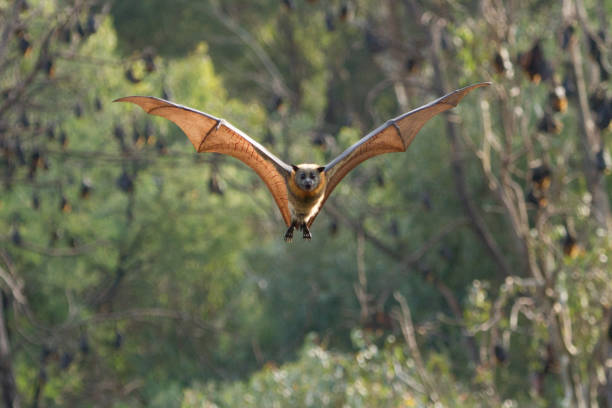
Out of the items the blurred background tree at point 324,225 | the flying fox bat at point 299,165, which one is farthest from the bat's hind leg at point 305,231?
the blurred background tree at point 324,225

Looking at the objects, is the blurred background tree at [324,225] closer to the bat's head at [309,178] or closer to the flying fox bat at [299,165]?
the flying fox bat at [299,165]

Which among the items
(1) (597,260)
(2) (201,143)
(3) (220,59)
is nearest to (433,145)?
(1) (597,260)

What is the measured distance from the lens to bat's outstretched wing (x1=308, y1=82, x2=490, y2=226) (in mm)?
3526

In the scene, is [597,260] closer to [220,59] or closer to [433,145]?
[433,145]

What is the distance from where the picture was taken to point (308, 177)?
3377 mm

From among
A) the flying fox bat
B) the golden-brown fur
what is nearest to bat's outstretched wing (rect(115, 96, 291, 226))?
the flying fox bat

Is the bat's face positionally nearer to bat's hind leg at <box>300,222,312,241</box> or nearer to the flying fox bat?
the flying fox bat

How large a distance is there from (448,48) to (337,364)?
139 inches

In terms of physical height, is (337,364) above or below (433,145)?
below

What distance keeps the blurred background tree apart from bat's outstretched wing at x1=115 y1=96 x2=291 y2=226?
2709 millimetres

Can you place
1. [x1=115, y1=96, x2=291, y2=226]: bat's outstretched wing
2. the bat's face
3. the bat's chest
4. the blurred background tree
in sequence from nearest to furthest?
the bat's face < the bat's chest < [x1=115, y1=96, x2=291, y2=226]: bat's outstretched wing < the blurred background tree

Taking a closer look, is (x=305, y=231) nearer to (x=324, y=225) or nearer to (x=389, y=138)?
(x=389, y=138)

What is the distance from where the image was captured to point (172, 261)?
67.2 feet

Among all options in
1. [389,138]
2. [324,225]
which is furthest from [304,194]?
[324,225]
